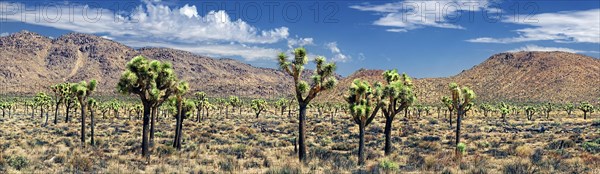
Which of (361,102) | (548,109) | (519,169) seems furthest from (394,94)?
(548,109)

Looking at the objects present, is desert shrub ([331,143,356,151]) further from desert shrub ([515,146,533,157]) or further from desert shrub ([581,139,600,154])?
desert shrub ([581,139,600,154])

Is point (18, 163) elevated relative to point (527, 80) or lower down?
lower down

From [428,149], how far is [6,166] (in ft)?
72.1

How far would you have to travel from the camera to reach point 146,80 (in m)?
21.6

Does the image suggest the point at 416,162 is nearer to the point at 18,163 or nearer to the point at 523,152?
the point at 523,152

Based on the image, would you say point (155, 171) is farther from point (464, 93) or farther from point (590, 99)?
point (590, 99)

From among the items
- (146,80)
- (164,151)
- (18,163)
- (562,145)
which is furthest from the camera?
→ (562,145)

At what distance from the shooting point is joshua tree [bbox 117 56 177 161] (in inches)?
835

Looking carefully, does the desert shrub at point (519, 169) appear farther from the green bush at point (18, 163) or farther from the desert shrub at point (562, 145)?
the green bush at point (18, 163)

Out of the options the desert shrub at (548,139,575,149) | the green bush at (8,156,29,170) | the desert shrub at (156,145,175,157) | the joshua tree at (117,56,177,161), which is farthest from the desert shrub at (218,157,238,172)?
the desert shrub at (548,139,575,149)

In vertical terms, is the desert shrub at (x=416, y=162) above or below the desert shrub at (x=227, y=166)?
below

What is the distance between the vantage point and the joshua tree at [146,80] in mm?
21219

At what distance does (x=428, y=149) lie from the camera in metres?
29.8

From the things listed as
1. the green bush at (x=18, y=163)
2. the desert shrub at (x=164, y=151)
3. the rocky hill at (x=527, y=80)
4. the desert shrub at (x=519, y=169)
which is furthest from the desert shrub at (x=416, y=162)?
the rocky hill at (x=527, y=80)
